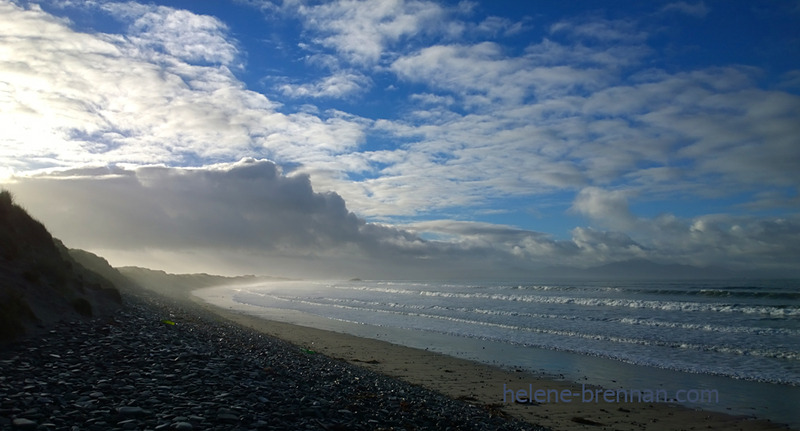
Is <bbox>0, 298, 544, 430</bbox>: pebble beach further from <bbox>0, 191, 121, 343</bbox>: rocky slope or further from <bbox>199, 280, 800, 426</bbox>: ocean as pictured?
<bbox>199, 280, 800, 426</bbox>: ocean

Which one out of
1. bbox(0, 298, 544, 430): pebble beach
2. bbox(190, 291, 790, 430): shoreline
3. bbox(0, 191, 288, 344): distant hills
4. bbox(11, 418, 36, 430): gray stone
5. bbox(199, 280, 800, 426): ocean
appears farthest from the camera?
bbox(199, 280, 800, 426): ocean

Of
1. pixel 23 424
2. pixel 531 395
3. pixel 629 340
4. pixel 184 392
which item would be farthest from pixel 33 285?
pixel 629 340

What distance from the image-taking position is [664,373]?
1702 centimetres

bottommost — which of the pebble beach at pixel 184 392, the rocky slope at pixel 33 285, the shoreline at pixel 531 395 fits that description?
the shoreline at pixel 531 395

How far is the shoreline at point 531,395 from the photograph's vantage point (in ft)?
37.9

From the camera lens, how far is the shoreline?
11547mm

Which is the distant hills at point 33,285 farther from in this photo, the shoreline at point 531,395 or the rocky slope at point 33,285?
the shoreline at point 531,395

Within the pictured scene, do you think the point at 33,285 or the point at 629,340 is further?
the point at 629,340

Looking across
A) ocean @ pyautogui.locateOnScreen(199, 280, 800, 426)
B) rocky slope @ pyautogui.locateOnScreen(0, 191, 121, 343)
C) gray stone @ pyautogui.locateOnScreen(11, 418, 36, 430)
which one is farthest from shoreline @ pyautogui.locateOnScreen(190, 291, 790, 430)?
gray stone @ pyautogui.locateOnScreen(11, 418, 36, 430)

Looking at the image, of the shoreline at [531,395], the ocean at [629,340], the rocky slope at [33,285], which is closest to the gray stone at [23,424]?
the rocky slope at [33,285]

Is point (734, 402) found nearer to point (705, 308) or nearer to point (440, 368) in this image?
point (440, 368)

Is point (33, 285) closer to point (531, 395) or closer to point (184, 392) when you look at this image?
point (184, 392)

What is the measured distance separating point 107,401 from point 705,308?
42.5 meters

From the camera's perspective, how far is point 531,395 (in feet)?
45.9
